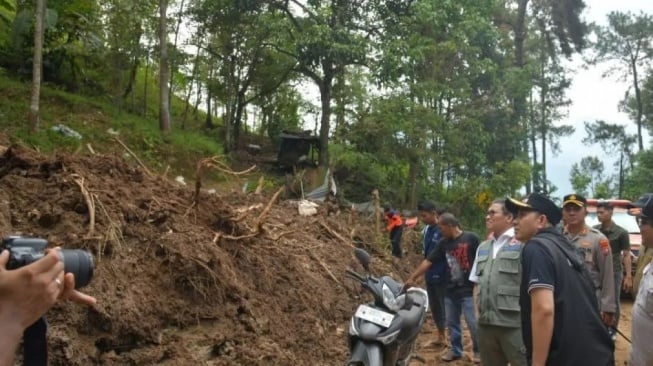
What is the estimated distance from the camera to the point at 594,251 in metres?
5.48

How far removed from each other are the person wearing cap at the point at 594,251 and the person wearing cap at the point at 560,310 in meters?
2.36

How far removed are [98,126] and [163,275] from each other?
11962 mm

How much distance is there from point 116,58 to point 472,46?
1097cm

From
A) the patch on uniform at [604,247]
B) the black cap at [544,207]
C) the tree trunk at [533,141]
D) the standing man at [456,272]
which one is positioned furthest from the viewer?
the tree trunk at [533,141]

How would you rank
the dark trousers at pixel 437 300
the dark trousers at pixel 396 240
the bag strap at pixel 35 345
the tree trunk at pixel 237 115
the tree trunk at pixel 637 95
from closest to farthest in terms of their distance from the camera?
1. the bag strap at pixel 35 345
2. the dark trousers at pixel 437 300
3. the dark trousers at pixel 396 240
4. the tree trunk at pixel 237 115
5. the tree trunk at pixel 637 95

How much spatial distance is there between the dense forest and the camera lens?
11.6 m

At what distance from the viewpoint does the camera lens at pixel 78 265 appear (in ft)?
6.30

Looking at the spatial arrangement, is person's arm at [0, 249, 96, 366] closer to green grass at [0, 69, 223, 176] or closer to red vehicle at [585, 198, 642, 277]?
red vehicle at [585, 198, 642, 277]

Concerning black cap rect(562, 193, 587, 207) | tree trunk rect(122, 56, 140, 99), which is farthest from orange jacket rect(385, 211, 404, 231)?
tree trunk rect(122, 56, 140, 99)

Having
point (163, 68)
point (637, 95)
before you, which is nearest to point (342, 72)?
point (163, 68)

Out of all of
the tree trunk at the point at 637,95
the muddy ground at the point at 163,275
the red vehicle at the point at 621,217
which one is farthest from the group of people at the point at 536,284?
the tree trunk at the point at 637,95

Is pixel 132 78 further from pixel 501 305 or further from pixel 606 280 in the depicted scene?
pixel 501 305

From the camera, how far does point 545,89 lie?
30984mm

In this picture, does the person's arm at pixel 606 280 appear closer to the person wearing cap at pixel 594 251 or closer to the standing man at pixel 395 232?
the person wearing cap at pixel 594 251
